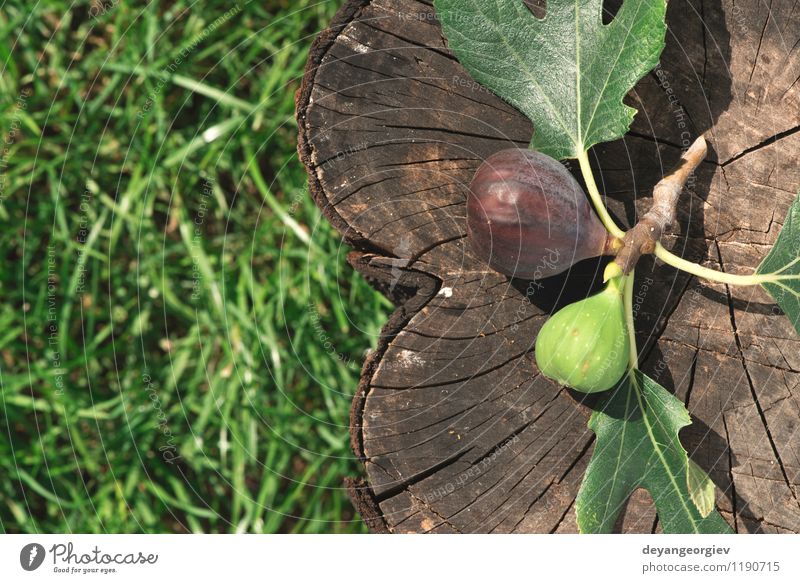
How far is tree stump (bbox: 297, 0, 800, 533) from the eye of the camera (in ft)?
4.66

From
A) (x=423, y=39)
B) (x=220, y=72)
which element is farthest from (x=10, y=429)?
(x=423, y=39)

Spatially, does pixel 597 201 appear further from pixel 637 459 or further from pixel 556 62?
pixel 637 459

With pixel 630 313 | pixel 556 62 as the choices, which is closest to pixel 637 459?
pixel 630 313

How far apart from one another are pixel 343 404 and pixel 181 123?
0.89 m

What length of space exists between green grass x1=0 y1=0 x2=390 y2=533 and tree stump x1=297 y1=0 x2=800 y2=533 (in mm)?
627

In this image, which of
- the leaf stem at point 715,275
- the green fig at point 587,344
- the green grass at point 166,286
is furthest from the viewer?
the green grass at point 166,286

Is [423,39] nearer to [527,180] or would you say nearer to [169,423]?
[527,180]

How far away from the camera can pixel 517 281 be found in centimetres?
144

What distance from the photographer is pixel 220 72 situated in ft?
6.82

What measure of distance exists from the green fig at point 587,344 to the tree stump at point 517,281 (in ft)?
0.51

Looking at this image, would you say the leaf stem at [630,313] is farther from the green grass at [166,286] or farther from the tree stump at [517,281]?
the green grass at [166,286]

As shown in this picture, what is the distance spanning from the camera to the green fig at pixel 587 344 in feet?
4.09
